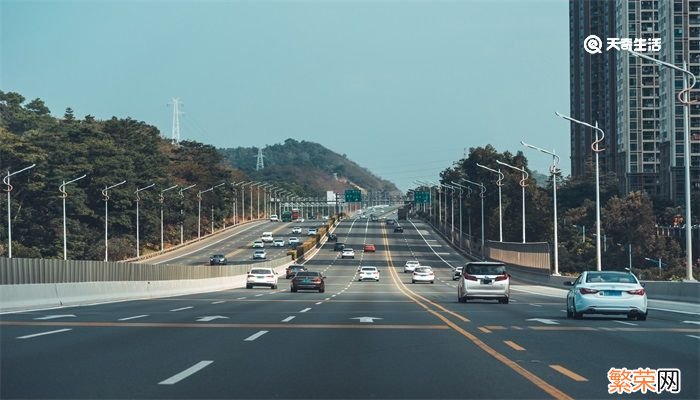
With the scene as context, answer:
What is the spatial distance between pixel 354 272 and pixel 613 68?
102 meters

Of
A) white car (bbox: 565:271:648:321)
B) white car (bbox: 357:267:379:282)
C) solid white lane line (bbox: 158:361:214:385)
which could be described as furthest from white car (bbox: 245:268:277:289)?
solid white lane line (bbox: 158:361:214:385)

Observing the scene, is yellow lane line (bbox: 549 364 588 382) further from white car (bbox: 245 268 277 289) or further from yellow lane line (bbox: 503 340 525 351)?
white car (bbox: 245 268 277 289)

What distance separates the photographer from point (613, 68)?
18775cm

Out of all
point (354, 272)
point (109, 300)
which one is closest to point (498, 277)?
point (109, 300)

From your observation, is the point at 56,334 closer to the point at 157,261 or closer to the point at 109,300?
the point at 109,300

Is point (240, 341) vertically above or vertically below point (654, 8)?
below

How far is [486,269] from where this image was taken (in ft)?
128

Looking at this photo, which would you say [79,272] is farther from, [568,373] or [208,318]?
[568,373]

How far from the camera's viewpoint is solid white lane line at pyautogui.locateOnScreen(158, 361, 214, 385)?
529 inches

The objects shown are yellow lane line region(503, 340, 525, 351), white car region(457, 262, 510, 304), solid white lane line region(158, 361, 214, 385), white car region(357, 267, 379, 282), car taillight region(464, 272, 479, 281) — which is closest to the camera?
solid white lane line region(158, 361, 214, 385)

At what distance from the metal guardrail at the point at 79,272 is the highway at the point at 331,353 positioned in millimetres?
2970

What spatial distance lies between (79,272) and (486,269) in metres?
14.4

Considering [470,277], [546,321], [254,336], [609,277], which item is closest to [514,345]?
[254,336]

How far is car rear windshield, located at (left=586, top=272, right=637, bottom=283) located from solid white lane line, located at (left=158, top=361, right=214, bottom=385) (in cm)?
1497
